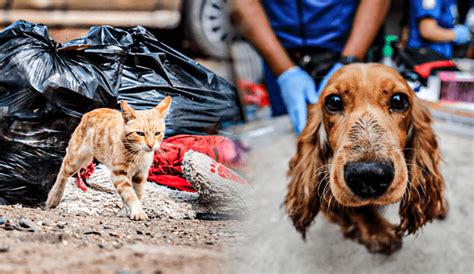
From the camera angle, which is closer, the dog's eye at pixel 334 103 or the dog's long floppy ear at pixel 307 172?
the dog's eye at pixel 334 103

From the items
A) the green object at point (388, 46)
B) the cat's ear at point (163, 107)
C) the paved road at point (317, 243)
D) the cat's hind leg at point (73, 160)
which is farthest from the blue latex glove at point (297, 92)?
the cat's hind leg at point (73, 160)

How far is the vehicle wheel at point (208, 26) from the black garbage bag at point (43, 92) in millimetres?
173

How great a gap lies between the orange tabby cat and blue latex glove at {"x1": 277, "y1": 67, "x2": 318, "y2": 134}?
2.31 feet

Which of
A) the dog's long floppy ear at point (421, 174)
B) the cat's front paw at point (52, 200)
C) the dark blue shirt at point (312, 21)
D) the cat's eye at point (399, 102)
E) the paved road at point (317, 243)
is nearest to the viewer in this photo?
the cat's front paw at point (52, 200)

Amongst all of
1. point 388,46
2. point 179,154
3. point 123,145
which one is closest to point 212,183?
point 179,154

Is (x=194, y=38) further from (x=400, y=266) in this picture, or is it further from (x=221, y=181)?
(x=400, y=266)

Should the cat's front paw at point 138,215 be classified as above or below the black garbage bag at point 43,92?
below

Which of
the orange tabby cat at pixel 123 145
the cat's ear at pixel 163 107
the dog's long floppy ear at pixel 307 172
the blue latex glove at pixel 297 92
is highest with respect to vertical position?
the cat's ear at pixel 163 107

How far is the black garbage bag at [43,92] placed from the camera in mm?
1129

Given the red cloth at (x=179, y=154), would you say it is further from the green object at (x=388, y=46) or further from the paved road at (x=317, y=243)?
the green object at (x=388, y=46)

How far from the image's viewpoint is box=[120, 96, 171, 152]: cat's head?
112cm

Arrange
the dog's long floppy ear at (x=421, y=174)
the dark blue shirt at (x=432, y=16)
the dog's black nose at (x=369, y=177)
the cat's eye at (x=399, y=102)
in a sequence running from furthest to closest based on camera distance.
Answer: the dark blue shirt at (x=432, y=16) < the dog's long floppy ear at (x=421, y=174) < the cat's eye at (x=399, y=102) < the dog's black nose at (x=369, y=177)

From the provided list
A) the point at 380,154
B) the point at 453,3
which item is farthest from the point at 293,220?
the point at 453,3

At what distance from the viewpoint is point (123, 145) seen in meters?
1.13
